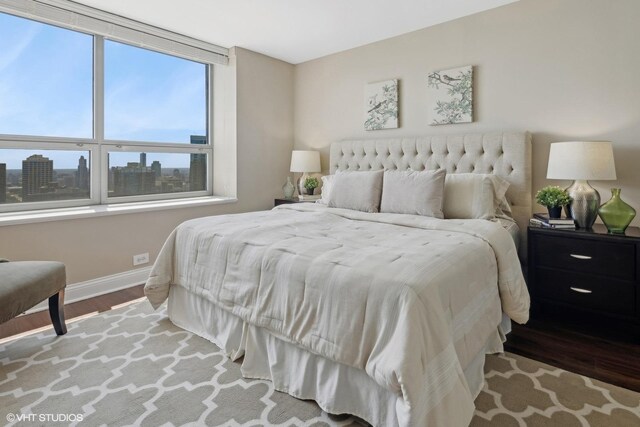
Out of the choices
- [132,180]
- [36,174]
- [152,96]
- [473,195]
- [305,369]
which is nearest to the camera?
[305,369]

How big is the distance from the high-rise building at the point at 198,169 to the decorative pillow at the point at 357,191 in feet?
5.90

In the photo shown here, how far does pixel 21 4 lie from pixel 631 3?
14.6 ft

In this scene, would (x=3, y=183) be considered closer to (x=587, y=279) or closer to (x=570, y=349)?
(x=570, y=349)

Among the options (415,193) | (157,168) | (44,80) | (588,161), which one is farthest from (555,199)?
(44,80)

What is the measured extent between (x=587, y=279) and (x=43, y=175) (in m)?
4.24

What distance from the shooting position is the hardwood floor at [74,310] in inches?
96.7

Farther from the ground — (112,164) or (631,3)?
(631,3)

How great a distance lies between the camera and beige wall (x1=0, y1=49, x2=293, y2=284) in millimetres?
2865

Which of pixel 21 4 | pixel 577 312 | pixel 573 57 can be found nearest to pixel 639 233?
pixel 577 312

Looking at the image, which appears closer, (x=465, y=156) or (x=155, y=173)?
(x=465, y=156)

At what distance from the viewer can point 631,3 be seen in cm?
253

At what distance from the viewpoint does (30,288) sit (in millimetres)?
2012

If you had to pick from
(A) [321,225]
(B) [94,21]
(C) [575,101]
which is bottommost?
(A) [321,225]

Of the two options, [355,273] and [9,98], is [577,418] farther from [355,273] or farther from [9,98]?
[9,98]
